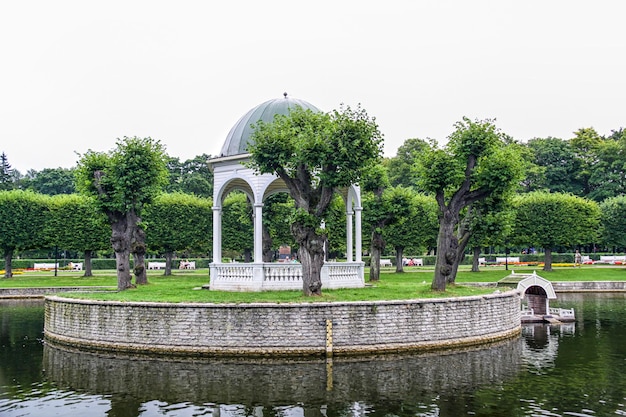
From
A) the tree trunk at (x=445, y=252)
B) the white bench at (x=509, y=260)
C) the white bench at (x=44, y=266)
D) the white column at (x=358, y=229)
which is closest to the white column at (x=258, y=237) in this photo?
the white column at (x=358, y=229)

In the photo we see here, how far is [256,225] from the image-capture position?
91.6 ft

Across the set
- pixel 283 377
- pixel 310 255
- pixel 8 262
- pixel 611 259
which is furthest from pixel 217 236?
pixel 611 259

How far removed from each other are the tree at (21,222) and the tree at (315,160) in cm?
3226

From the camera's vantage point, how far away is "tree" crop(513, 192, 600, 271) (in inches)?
1994

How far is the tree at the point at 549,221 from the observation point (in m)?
50.7

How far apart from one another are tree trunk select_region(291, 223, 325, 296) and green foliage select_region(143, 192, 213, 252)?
29.6 metres

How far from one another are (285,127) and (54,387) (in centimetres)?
1338

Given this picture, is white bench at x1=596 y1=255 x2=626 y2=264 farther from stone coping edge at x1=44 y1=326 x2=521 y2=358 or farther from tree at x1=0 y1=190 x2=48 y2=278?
tree at x1=0 y1=190 x2=48 y2=278

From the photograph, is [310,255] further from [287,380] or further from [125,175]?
[125,175]

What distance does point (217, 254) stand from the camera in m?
30.0

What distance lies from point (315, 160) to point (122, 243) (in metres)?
12.2

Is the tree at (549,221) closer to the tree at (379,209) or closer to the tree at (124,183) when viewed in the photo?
the tree at (379,209)

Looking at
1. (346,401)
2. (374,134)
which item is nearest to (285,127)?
(374,134)

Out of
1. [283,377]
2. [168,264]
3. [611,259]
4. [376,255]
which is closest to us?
[283,377]
